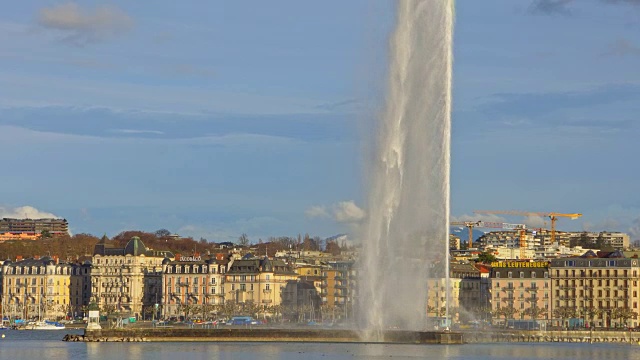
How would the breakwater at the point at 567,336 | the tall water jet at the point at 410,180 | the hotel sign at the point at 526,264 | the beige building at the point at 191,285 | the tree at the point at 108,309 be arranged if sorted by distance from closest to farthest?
the tall water jet at the point at 410,180 < the breakwater at the point at 567,336 < the hotel sign at the point at 526,264 < the tree at the point at 108,309 < the beige building at the point at 191,285

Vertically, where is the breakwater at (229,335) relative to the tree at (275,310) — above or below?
below

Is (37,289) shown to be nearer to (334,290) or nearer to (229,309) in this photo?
(229,309)

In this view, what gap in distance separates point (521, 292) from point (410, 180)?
83720mm

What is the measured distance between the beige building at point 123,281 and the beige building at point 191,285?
13.3 ft

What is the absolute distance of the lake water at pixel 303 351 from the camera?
270 ft

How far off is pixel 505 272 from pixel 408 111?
3386 inches

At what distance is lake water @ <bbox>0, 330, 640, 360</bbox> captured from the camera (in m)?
82.2

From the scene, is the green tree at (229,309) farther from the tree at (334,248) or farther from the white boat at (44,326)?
the white boat at (44,326)

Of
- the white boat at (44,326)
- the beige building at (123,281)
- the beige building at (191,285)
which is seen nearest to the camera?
the white boat at (44,326)

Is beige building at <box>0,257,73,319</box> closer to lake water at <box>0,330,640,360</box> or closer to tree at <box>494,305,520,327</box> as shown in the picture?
tree at <box>494,305,520,327</box>

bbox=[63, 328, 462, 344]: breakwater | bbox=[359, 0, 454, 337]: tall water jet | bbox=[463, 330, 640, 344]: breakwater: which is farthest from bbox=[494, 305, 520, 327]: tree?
bbox=[359, 0, 454, 337]: tall water jet

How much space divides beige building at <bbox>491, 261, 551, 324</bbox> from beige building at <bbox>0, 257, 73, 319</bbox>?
6234cm

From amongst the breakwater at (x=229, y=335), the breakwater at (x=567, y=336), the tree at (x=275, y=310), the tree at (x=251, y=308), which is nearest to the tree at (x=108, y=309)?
the tree at (x=251, y=308)

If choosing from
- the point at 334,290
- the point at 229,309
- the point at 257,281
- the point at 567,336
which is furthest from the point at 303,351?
the point at 257,281
